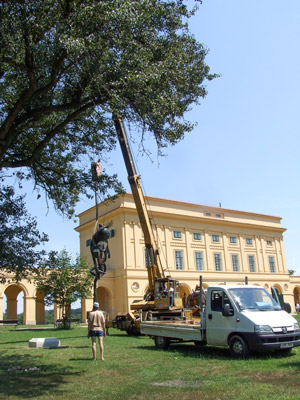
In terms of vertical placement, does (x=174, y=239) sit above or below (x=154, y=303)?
above

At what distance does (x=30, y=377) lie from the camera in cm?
909

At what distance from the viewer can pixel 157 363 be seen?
10469mm

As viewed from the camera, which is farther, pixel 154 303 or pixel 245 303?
pixel 154 303

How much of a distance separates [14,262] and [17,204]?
2152 mm

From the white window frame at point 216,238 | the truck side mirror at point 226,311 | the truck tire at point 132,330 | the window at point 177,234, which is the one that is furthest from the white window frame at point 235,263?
the truck side mirror at point 226,311

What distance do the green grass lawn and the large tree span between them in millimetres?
5315

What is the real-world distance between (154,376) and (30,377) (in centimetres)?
276

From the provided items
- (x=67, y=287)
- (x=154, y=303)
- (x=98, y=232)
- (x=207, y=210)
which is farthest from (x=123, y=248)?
(x=98, y=232)

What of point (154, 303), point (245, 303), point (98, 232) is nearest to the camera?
point (98, 232)

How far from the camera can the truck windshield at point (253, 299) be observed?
11.2m

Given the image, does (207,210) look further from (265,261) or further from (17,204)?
(17,204)

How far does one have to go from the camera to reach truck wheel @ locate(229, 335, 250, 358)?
10469 millimetres

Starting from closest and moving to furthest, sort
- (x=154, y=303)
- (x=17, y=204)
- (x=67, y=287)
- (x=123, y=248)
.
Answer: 1. (x=17, y=204)
2. (x=154, y=303)
3. (x=67, y=287)
4. (x=123, y=248)

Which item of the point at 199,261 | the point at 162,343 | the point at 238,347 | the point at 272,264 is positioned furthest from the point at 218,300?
the point at 272,264
